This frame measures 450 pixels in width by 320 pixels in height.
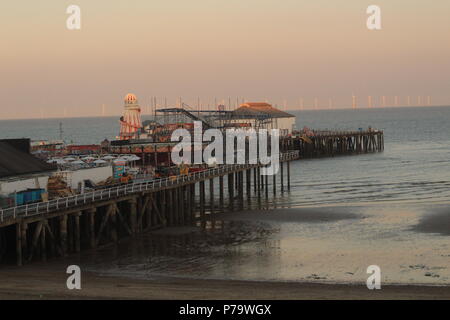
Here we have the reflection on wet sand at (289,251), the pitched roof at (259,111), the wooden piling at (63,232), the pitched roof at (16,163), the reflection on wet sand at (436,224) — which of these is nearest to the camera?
the reflection on wet sand at (289,251)

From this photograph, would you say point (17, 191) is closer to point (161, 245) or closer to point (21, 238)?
point (21, 238)

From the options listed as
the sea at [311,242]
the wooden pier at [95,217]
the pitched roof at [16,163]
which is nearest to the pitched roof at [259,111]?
the sea at [311,242]

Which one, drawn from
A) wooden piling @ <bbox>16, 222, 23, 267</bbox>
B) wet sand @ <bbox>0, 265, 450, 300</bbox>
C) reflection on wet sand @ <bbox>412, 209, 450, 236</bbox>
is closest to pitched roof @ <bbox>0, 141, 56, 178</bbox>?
wooden piling @ <bbox>16, 222, 23, 267</bbox>

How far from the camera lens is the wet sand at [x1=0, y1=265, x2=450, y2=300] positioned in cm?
2908

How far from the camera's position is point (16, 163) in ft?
138

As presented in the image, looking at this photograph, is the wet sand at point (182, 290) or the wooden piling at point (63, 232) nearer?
the wet sand at point (182, 290)

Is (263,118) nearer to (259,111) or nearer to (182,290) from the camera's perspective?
(259,111)

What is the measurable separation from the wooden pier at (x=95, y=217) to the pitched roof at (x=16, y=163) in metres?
3.23
